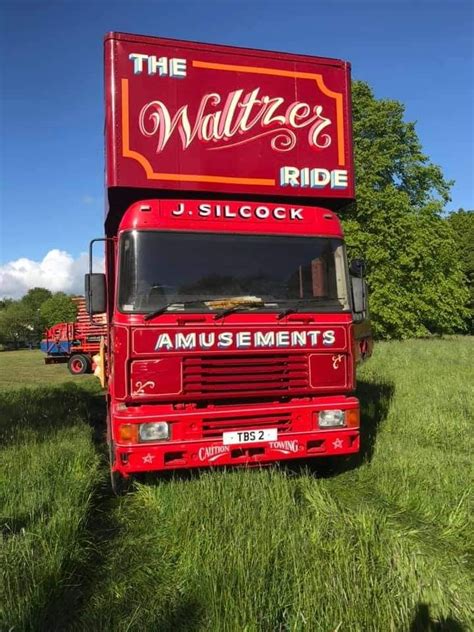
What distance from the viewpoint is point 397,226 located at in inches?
978

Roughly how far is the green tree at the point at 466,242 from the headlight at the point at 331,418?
1617 inches

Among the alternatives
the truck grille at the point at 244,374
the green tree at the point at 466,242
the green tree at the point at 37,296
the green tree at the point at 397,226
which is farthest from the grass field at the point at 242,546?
the green tree at the point at 37,296

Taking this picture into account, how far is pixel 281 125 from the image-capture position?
5.60 meters

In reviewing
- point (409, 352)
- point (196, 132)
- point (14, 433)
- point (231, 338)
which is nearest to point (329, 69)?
point (196, 132)

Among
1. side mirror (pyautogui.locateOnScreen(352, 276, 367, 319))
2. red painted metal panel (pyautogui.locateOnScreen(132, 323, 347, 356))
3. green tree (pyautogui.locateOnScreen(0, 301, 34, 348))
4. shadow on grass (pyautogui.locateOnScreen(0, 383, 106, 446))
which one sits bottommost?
shadow on grass (pyautogui.locateOnScreen(0, 383, 106, 446))

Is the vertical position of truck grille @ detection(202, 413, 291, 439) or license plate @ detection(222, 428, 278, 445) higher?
truck grille @ detection(202, 413, 291, 439)

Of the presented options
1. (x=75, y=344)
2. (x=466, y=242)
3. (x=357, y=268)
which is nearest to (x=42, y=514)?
(x=357, y=268)

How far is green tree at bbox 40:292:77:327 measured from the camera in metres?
79.6

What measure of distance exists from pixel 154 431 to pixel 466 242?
45170mm

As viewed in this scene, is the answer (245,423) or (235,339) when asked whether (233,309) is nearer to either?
(235,339)

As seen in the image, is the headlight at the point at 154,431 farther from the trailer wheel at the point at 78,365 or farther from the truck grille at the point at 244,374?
the trailer wheel at the point at 78,365

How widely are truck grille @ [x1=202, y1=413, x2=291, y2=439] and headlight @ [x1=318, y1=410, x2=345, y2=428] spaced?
1.00ft

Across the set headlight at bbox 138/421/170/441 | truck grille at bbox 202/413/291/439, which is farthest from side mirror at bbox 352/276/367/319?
headlight at bbox 138/421/170/441

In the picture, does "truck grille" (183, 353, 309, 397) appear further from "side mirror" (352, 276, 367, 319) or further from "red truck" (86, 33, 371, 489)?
"side mirror" (352, 276, 367, 319)
